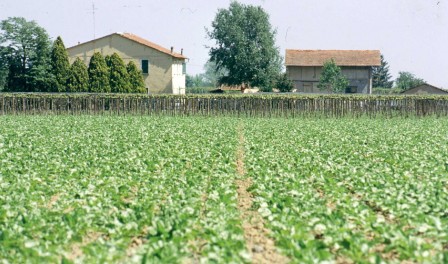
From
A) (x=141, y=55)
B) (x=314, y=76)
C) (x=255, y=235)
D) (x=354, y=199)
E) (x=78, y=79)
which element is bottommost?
(x=255, y=235)

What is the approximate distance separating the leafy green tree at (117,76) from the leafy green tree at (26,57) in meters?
5.46

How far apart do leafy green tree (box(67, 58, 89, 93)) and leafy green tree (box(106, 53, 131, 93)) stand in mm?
2099

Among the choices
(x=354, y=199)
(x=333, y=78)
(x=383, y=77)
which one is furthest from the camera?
(x=383, y=77)

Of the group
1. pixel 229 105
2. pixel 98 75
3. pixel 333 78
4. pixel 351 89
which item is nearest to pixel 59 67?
pixel 98 75

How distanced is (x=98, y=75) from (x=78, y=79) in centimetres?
183

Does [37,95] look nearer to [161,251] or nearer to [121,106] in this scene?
[121,106]

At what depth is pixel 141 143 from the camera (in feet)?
56.5

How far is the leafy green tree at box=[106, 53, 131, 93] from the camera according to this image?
45.5 meters

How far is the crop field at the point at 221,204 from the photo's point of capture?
20.1 ft

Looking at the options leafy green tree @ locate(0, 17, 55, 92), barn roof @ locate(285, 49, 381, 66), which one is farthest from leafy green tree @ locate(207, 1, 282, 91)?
leafy green tree @ locate(0, 17, 55, 92)

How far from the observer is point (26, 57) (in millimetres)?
53031

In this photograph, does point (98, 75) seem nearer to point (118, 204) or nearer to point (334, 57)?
point (334, 57)

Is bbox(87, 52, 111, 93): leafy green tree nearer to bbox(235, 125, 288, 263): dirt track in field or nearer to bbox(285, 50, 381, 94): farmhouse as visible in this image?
bbox(285, 50, 381, 94): farmhouse

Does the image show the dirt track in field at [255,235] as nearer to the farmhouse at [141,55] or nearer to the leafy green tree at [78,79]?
the leafy green tree at [78,79]
